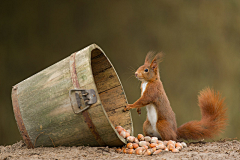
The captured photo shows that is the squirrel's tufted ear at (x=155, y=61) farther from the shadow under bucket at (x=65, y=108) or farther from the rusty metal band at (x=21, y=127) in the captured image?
the rusty metal band at (x=21, y=127)

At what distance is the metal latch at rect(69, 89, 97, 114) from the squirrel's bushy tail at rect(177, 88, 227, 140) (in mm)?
1052

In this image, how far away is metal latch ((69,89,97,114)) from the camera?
202 centimetres

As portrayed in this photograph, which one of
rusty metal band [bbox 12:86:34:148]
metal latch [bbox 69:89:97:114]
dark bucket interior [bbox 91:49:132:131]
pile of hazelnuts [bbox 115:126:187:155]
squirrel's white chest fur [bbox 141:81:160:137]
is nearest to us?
metal latch [bbox 69:89:97:114]

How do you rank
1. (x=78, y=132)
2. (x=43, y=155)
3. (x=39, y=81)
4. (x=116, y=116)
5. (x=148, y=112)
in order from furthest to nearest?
1. (x=116, y=116)
2. (x=148, y=112)
3. (x=39, y=81)
4. (x=78, y=132)
5. (x=43, y=155)

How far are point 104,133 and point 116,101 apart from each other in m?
0.80

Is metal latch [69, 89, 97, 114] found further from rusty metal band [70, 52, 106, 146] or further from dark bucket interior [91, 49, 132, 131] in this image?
dark bucket interior [91, 49, 132, 131]

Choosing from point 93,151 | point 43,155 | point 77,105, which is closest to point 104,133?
point 93,151

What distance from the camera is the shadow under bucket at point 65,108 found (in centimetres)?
205

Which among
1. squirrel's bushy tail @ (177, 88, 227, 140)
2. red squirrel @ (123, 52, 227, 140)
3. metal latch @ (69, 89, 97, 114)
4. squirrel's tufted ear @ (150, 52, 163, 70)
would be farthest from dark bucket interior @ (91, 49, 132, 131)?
metal latch @ (69, 89, 97, 114)

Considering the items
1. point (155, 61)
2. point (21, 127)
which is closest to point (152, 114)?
point (155, 61)

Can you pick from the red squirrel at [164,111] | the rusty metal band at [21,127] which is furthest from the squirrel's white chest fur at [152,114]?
the rusty metal band at [21,127]

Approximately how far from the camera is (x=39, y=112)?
2.23 metres

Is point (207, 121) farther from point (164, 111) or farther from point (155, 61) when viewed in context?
point (155, 61)

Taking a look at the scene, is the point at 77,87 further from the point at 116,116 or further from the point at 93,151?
the point at 116,116
